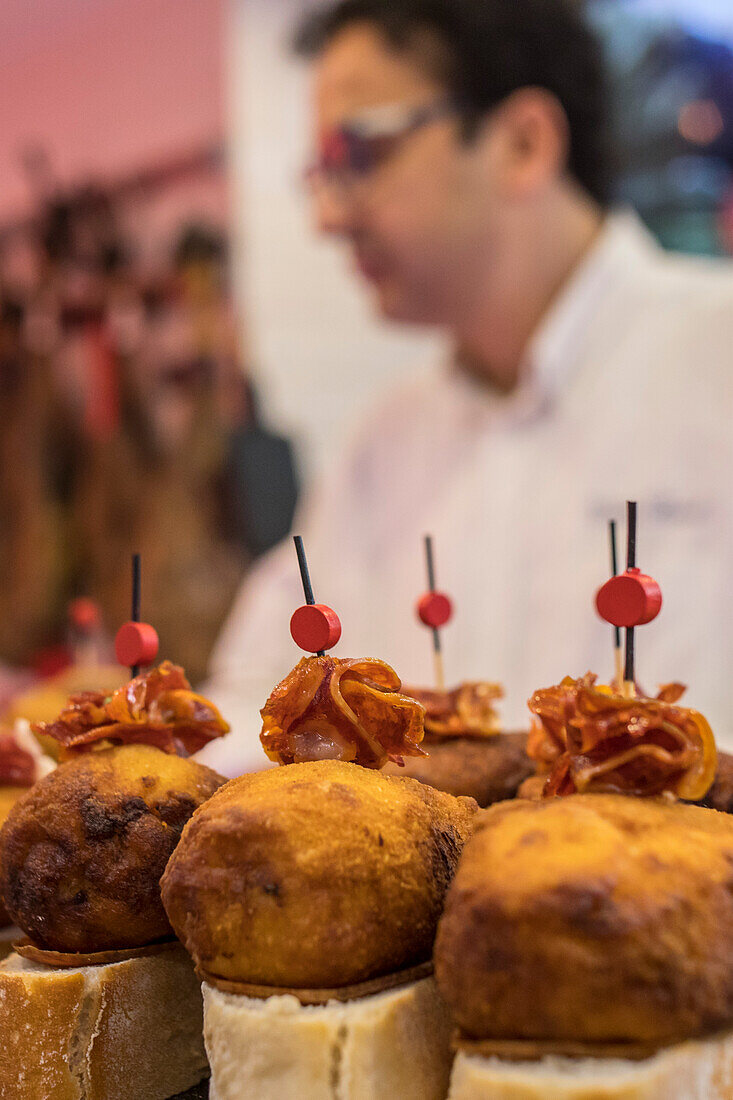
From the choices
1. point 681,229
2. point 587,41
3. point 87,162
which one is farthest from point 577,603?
point 87,162

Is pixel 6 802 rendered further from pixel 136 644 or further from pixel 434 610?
pixel 434 610

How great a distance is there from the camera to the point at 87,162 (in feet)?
18.6

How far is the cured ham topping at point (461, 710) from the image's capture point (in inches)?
66.6

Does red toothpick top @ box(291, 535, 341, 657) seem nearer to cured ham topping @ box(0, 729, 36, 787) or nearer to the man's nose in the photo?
cured ham topping @ box(0, 729, 36, 787)

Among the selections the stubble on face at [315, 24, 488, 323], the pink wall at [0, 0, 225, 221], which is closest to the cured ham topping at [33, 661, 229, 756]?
the stubble on face at [315, 24, 488, 323]

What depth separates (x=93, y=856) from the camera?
1340 millimetres

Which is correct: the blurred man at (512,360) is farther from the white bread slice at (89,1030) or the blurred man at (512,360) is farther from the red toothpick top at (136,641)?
the white bread slice at (89,1030)

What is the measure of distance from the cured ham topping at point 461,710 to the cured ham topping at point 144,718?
0.33 m

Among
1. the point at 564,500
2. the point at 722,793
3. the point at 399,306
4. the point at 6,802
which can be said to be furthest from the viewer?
the point at 399,306

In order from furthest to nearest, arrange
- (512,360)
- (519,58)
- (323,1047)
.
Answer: (512,360) < (519,58) < (323,1047)

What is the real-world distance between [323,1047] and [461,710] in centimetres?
71

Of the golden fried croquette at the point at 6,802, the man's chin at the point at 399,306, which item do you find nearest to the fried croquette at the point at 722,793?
the golden fried croquette at the point at 6,802

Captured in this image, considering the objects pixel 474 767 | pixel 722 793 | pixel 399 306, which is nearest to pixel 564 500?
pixel 399 306

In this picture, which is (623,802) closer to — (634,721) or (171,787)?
(634,721)
